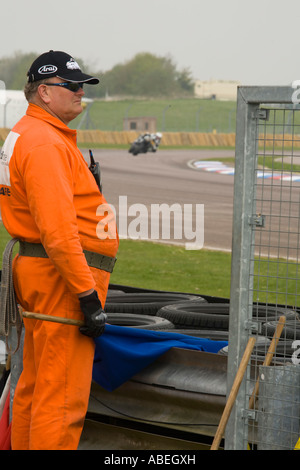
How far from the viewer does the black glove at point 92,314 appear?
127 inches

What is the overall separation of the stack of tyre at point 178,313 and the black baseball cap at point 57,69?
5.34 feet

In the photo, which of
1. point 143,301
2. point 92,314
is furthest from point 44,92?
point 143,301

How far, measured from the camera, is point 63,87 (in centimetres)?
347

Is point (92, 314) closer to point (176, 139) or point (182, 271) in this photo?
point (182, 271)

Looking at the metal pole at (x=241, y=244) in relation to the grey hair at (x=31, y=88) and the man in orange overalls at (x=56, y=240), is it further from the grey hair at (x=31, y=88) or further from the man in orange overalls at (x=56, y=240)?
the grey hair at (x=31, y=88)

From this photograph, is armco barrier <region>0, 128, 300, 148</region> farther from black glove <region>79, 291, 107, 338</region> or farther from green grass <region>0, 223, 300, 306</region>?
black glove <region>79, 291, 107, 338</region>

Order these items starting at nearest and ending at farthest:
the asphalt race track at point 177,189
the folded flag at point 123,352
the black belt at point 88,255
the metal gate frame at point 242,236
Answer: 1. the metal gate frame at point 242,236
2. the black belt at point 88,255
3. the folded flag at point 123,352
4. the asphalt race track at point 177,189

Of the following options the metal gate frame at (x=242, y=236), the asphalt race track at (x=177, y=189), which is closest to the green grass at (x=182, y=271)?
the asphalt race track at (x=177, y=189)

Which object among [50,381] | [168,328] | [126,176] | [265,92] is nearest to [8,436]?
[50,381]

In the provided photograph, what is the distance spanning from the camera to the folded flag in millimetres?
3686

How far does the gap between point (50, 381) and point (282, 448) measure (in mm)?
1014

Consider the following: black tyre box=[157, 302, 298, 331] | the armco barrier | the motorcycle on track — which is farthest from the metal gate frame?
the armco barrier

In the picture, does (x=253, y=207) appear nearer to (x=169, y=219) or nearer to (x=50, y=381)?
(x=50, y=381)

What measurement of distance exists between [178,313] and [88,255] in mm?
1769
